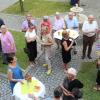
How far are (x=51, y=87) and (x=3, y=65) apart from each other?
2.38 m

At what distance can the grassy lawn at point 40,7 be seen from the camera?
18.4 metres

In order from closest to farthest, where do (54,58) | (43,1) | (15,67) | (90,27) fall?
1. (15,67)
2. (90,27)
3. (54,58)
4. (43,1)

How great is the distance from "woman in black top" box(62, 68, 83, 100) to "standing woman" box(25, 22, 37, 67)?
3451 mm

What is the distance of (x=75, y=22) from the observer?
13.7 metres

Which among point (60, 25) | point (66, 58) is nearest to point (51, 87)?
point (66, 58)

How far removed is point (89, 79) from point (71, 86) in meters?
2.89

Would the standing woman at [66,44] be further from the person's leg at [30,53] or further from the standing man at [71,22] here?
the standing man at [71,22]

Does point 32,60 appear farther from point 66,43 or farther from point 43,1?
point 43,1

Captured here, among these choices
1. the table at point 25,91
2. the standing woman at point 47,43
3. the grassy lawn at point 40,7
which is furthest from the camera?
the grassy lawn at point 40,7

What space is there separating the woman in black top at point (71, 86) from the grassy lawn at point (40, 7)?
9.07 meters

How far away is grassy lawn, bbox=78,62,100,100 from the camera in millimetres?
11188

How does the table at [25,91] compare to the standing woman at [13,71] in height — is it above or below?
below

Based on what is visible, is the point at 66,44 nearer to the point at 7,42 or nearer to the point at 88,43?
the point at 88,43

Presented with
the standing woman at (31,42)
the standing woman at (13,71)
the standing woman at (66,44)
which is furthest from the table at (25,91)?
the standing woman at (31,42)
